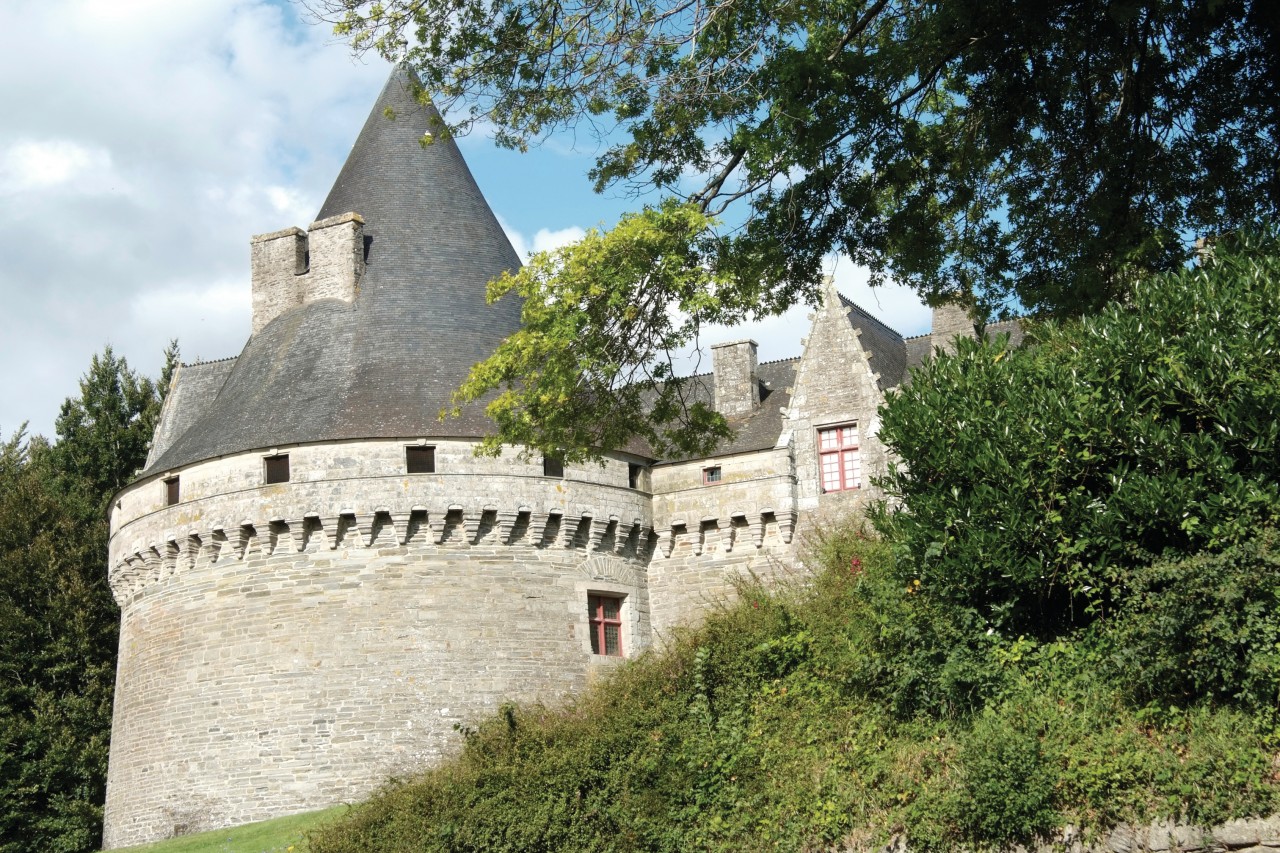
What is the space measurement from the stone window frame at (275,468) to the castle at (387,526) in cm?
3

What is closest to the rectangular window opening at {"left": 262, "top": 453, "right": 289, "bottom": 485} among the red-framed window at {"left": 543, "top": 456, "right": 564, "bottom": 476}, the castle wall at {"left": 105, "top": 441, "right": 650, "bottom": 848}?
the castle wall at {"left": 105, "top": 441, "right": 650, "bottom": 848}

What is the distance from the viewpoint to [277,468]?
22.1m

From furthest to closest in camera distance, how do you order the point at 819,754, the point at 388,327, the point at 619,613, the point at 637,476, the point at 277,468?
1. the point at 637,476
2. the point at 619,613
3. the point at 388,327
4. the point at 277,468
5. the point at 819,754

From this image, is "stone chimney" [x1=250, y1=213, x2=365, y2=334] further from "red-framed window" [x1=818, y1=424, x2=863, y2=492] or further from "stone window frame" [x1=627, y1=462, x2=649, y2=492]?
"red-framed window" [x1=818, y1=424, x2=863, y2=492]

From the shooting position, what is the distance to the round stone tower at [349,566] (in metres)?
20.8

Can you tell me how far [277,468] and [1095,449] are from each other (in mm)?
12699

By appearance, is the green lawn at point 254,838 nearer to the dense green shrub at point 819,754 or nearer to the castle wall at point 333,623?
the castle wall at point 333,623

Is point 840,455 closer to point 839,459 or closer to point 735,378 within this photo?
point 839,459

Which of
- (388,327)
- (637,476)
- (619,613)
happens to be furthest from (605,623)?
(388,327)

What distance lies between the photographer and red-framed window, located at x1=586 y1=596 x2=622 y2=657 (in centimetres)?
2283

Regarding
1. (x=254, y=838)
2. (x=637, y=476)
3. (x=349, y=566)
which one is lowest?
(x=254, y=838)

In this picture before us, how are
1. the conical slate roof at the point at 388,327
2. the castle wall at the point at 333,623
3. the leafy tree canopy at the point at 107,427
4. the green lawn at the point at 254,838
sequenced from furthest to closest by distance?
the leafy tree canopy at the point at 107,427 < the conical slate roof at the point at 388,327 < the castle wall at the point at 333,623 < the green lawn at the point at 254,838

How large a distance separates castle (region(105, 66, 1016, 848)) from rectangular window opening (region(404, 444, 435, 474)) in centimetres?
3

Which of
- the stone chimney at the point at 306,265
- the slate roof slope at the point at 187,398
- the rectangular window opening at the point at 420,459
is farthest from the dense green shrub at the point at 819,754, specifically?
the slate roof slope at the point at 187,398
